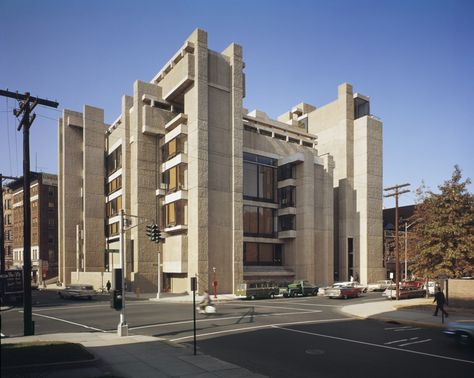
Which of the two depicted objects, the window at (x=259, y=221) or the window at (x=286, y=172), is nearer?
the window at (x=259, y=221)

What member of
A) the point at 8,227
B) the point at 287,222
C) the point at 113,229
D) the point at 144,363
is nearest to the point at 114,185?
the point at 113,229

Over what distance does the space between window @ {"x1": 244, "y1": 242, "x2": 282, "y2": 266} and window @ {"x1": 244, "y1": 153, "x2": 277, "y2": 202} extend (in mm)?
6369

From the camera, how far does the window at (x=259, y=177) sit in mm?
52188

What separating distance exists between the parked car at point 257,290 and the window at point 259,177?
1620 cm

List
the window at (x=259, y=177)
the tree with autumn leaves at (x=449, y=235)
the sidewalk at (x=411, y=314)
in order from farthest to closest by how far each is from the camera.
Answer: the window at (x=259, y=177) → the tree with autumn leaves at (x=449, y=235) → the sidewalk at (x=411, y=314)

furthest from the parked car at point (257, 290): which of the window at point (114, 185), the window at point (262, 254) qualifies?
the window at point (114, 185)

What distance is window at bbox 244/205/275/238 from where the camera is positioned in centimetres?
5175

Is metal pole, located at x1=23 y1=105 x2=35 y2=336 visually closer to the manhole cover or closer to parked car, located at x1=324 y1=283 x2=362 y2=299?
→ the manhole cover

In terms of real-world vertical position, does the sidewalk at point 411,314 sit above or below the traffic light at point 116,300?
below

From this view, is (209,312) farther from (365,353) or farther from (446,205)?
(446,205)

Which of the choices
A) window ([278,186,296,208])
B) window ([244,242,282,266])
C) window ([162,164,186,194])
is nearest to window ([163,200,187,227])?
window ([162,164,186,194])

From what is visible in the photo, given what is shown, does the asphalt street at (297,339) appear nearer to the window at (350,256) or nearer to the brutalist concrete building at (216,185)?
the brutalist concrete building at (216,185)

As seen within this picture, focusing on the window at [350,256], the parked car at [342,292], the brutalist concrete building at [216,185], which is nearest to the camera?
the parked car at [342,292]

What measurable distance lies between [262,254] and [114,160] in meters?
29.1
